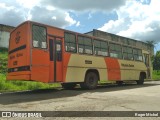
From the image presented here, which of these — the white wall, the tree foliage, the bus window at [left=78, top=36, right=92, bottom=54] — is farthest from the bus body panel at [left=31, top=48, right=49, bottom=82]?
the tree foliage

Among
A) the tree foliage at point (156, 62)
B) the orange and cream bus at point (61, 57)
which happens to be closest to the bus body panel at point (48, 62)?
the orange and cream bus at point (61, 57)

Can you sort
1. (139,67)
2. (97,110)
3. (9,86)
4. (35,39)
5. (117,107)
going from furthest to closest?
(139,67), (9,86), (35,39), (117,107), (97,110)

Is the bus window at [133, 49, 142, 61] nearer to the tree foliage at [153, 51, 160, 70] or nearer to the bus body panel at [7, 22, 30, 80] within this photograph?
the bus body panel at [7, 22, 30, 80]

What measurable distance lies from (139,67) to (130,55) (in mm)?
1508

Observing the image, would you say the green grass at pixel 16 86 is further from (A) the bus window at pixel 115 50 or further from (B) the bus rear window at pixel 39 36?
(A) the bus window at pixel 115 50

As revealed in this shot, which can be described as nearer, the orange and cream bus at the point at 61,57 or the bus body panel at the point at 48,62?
the bus body panel at the point at 48,62

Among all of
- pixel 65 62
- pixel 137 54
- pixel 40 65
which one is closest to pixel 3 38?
pixel 137 54

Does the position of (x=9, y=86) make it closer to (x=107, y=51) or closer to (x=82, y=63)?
→ (x=82, y=63)

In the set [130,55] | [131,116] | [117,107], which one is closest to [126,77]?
[130,55]

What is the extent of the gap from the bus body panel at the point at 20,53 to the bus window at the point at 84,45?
348 cm

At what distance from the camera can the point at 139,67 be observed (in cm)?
2108

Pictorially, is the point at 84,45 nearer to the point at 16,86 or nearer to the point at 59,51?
the point at 59,51

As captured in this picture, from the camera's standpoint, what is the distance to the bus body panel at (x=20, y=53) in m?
12.2

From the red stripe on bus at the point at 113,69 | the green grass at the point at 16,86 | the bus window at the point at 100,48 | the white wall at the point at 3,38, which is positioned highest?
the white wall at the point at 3,38
